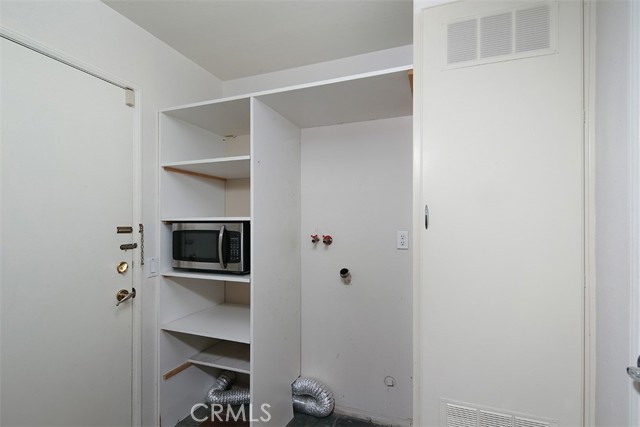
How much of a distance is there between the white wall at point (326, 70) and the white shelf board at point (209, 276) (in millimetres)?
1413

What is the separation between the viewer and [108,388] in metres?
1.55

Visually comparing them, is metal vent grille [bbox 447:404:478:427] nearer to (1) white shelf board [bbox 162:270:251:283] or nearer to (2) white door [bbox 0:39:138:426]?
(1) white shelf board [bbox 162:270:251:283]

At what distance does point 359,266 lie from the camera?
204cm

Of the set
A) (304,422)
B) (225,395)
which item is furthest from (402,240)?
(225,395)

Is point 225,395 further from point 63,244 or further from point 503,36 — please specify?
point 503,36

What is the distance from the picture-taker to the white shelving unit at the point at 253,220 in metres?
1.63

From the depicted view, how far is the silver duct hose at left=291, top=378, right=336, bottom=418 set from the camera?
201 centimetres

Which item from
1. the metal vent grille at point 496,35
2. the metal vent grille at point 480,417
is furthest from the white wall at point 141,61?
the metal vent grille at point 496,35

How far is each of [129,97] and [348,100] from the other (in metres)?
1.22

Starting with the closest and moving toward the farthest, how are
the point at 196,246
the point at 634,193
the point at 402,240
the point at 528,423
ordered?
the point at 634,193
the point at 528,423
the point at 196,246
the point at 402,240

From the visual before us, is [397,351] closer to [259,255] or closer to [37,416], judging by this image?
[259,255]

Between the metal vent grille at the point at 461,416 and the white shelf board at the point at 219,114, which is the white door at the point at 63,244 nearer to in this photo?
the white shelf board at the point at 219,114

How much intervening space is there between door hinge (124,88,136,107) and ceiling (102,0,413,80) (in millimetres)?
404

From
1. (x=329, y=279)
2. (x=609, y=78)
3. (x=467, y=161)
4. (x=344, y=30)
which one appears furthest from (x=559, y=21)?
(x=329, y=279)
